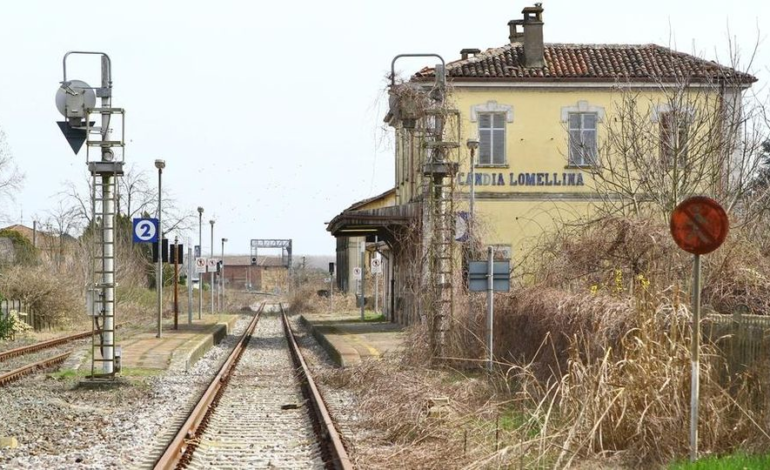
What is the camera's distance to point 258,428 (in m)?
13.8

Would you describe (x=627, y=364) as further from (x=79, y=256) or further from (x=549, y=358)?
(x=79, y=256)

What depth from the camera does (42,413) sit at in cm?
1466

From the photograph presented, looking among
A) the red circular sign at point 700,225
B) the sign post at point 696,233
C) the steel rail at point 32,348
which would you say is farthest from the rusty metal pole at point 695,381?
the steel rail at point 32,348

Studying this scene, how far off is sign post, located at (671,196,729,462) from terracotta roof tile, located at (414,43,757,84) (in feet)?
82.6

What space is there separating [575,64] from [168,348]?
56.1 feet

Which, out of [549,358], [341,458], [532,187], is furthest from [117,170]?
[532,187]

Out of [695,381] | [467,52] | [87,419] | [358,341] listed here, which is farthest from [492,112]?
[695,381]

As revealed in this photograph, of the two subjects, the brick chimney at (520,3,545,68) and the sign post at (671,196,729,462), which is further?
the brick chimney at (520,3,545,68)

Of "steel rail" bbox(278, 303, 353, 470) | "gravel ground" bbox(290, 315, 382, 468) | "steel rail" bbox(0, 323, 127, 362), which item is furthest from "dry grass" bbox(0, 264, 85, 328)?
"steel rail" bbox(278, 303, 353, 470)

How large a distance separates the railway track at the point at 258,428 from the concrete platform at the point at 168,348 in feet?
4.90

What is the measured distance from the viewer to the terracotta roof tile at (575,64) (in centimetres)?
3544

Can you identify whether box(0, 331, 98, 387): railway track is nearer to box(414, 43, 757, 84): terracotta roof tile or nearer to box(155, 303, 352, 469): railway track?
box(155, 303, 352, 469): railway track

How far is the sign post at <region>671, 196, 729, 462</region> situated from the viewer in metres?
9.54

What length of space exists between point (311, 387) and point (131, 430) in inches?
205
